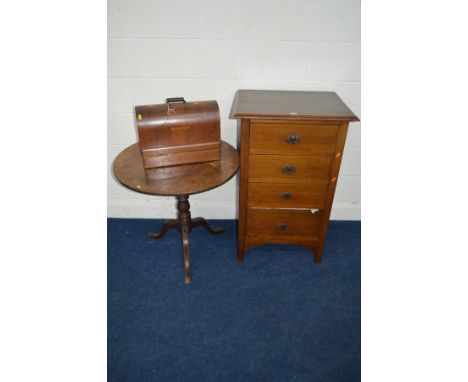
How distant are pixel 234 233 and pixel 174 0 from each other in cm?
171

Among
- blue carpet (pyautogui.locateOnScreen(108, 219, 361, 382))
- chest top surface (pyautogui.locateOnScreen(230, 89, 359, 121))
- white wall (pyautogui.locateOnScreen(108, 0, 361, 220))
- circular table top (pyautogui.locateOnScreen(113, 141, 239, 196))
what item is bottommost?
blue carpet (pyautogui.locateOnScreen(108, 219, 361, 382))

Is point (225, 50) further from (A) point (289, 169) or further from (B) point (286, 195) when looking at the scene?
(B) point (286, 195)

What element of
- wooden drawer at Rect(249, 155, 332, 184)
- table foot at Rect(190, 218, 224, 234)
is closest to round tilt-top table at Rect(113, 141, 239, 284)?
wooden drawer at Rect(249, 155, 332, 184)

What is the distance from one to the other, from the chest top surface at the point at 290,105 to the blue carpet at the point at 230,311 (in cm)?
113

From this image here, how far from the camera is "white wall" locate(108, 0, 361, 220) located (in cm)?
196

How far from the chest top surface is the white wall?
134 mm

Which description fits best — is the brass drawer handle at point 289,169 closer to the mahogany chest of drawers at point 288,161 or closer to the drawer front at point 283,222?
Answer: the mahogany chest of drawers at point 288,161

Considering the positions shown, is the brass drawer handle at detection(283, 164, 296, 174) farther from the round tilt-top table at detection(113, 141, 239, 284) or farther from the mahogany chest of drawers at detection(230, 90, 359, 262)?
the round tilt-top table at detection(113, 141, 239, 284)

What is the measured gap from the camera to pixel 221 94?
86.9 inches

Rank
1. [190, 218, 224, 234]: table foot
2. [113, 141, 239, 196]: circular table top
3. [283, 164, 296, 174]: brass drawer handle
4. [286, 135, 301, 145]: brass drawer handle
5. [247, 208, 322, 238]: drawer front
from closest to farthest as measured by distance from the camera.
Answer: [113, 141, 239, 196]: circular table top → [286, 135, 301, 145]: brass drawer handle → [283, 164, 296, 174]: brass drawer handle → [247, 208, 322, 238]: drawer front → [190, 218, 224, 234]: table foot

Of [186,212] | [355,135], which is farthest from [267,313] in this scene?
[355,135]

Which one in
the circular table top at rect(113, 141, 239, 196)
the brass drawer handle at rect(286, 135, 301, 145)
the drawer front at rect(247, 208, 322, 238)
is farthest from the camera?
the drawer front at rect(247, 208, 322, 238)

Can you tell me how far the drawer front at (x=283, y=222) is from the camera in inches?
80.6

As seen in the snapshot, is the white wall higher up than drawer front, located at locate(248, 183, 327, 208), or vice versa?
the white wall
